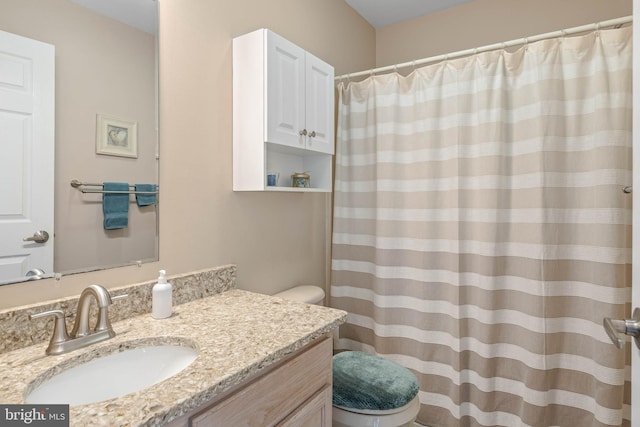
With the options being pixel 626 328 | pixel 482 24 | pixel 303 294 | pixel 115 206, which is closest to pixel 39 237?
pixel 115 206

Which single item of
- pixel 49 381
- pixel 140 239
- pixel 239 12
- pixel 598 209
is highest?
pixel 239 12

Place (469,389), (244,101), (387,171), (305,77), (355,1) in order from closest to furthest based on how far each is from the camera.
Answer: (244,101) → (305,77) → (469,389) → (387,171) → (355,1)

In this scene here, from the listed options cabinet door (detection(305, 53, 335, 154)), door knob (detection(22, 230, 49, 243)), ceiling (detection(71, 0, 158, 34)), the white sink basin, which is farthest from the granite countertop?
ceiling (detection(71, 0, 158, 34))

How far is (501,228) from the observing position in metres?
1.75

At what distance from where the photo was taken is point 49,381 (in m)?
0.83

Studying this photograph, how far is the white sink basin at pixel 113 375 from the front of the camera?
0.83 metres

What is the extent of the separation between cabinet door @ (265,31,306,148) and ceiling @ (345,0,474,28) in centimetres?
114

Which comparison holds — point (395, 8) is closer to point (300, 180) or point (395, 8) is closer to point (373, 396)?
point (300, 180)

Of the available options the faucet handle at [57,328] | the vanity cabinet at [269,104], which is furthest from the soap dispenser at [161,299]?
the vanity cabinet at [269,104]

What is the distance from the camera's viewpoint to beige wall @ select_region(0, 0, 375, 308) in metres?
1.31

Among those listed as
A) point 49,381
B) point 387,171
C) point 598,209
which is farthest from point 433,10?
point 49,381

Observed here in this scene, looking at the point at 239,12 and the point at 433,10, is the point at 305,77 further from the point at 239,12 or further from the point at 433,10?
the point at 433,10

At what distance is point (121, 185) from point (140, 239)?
197mm

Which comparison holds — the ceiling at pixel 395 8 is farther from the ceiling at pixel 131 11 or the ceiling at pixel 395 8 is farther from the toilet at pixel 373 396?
the toilet at pixel 373 396
